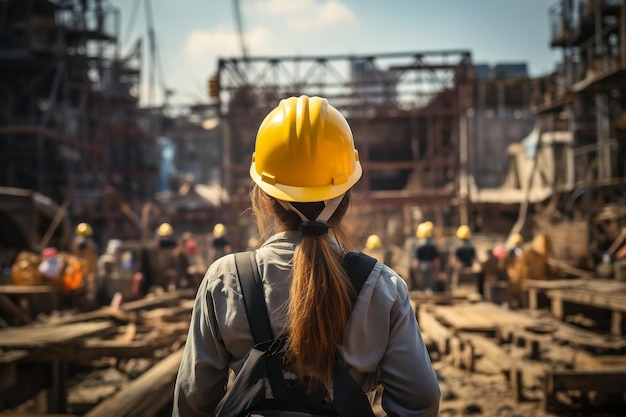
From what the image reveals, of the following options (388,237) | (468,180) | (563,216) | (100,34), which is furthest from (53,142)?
(563,216)

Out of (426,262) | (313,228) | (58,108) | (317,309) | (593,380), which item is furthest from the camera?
(58,108)

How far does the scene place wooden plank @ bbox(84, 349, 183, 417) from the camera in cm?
362

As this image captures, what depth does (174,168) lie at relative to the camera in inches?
1658

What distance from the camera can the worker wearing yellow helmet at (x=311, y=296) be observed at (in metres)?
1.66

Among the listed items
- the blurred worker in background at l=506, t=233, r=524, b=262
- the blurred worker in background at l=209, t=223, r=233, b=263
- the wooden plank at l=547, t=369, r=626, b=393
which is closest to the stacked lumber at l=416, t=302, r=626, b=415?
the wooden plank at l=547, t=369, r=626, b=393

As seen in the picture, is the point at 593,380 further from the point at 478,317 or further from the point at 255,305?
the point at 255,305

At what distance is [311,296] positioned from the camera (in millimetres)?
1645

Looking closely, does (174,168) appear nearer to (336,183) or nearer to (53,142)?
(53,142)

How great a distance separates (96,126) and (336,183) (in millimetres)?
31164

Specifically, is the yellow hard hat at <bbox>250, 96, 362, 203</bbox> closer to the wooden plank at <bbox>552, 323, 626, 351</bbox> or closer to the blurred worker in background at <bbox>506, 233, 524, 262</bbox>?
the wooden plank at <bbox>552, 323, 626, 351</bbox>

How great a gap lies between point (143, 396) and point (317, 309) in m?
2.94

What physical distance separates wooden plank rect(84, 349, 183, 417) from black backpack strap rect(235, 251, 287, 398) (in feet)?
7.79

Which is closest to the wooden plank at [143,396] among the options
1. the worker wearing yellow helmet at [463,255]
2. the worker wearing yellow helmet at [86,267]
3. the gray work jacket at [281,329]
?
the gray work jacket at [281,329]

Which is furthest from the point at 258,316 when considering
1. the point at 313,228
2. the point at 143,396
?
the point at 143,396
